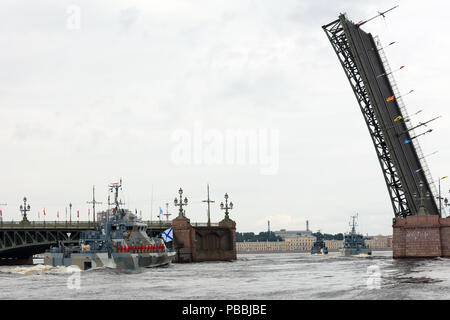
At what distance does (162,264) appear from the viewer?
56.9m

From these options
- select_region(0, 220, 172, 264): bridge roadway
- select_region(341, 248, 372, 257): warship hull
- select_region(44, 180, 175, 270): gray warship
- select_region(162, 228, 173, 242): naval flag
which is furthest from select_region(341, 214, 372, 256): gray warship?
select_region(44, 180, 175, 270): gray warship

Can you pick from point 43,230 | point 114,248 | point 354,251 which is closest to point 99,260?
point 114,248

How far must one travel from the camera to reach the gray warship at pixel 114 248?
49.5 m

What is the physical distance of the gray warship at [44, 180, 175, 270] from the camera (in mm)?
49531

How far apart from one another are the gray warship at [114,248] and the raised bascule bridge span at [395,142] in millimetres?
21536

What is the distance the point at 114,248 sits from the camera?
50.5 meters

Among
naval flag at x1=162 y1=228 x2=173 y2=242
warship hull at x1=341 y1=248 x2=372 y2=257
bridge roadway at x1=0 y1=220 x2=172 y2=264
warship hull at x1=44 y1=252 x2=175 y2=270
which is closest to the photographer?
warship hull at x1=44 y1=252 x2=175 y2=270

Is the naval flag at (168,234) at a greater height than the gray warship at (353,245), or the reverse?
the naval flag at (168,234)

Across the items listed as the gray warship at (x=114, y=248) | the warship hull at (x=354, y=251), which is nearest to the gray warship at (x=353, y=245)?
the warship hull at (x=354, y=251)

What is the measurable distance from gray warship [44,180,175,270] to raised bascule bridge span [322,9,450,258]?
848 inches

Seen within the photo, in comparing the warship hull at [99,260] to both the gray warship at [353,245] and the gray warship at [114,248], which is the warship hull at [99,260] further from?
the gray warship at [353,245]

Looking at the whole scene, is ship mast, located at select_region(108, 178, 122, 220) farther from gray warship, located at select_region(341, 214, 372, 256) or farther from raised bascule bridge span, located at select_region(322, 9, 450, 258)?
gray warship, located at select_region(341, 214, 372, 256)

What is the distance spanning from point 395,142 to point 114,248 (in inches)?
970
